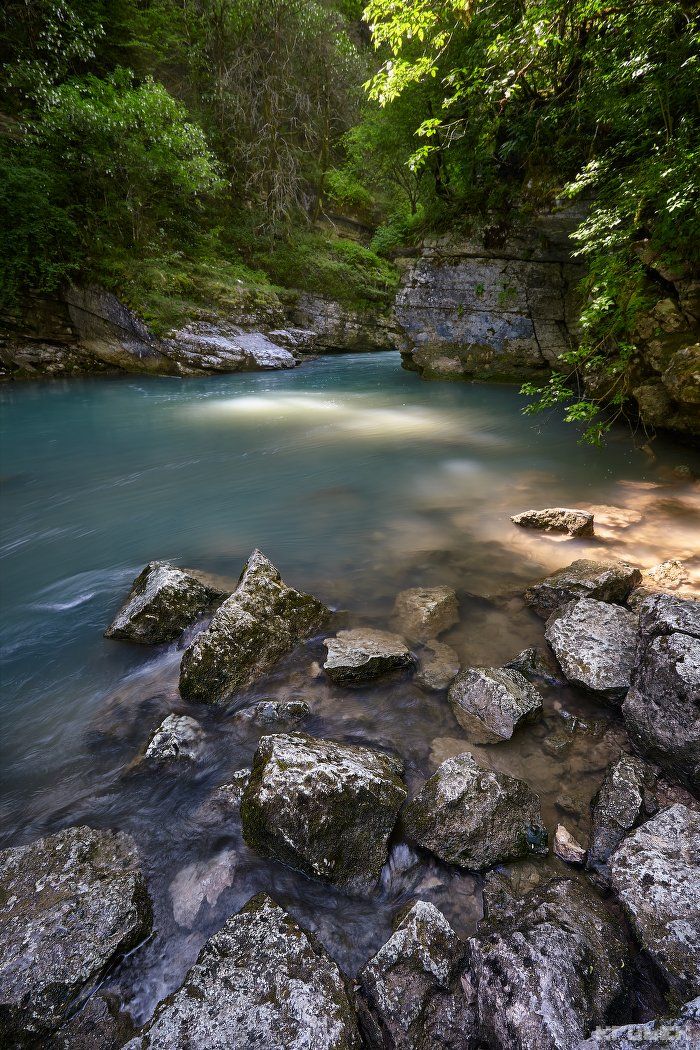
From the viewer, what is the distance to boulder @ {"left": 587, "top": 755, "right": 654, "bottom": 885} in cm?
198

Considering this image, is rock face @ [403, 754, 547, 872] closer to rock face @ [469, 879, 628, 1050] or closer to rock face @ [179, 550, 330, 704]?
rock face @ [469, 879, 628, 1050]

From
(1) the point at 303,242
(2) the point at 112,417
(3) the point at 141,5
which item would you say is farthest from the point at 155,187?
(2) the point at 112,417

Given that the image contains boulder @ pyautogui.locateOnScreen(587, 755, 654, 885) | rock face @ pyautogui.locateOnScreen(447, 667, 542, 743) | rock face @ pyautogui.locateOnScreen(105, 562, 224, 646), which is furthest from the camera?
rock face @ pyautogui.locateOnScreen(105, 562, 224, 646)

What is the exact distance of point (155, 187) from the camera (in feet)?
47.4

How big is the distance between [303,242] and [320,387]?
10155 mm

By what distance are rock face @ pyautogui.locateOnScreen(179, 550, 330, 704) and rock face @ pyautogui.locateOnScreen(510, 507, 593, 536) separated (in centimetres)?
265

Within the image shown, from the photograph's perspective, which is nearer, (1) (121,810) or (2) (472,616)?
(1) (121,810)

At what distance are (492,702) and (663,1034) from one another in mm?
1504

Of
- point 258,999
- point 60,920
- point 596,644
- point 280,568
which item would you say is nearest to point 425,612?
point 596,644

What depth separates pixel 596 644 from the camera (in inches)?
114

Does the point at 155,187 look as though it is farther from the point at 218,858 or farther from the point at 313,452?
the point at 218,858

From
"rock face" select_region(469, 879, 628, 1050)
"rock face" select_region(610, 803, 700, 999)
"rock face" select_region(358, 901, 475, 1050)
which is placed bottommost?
"rock face" select_region(358, 901, 475, 1050)

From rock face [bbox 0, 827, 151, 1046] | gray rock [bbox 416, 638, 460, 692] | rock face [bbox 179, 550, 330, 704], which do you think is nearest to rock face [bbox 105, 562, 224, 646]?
rock face [bbox 179, 550, 330, 704]

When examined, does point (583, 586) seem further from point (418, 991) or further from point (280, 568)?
point (418, 991)
